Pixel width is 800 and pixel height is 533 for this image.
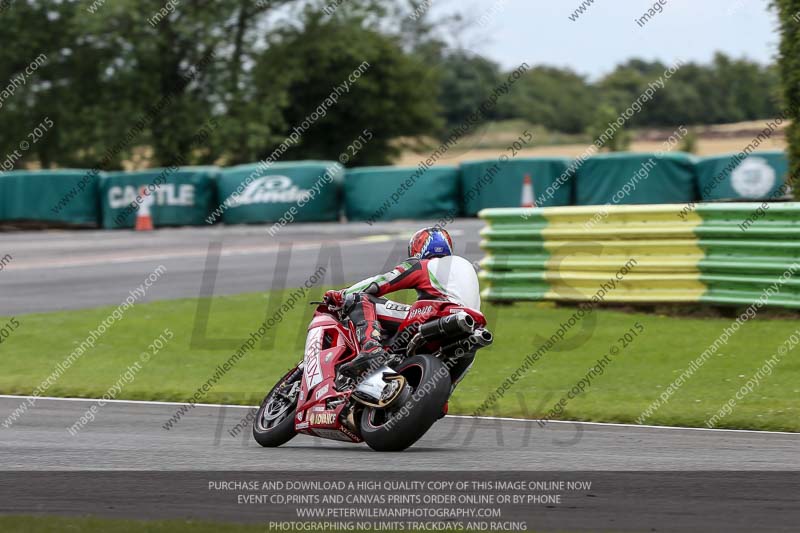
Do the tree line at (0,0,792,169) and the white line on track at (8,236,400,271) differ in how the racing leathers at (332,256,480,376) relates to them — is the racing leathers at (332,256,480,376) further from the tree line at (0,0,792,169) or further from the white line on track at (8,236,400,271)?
the tree line at (0,0,792,169)

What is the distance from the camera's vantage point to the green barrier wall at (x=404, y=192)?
2612 cm

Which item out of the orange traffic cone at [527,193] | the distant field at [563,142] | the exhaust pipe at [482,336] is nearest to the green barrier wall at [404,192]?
the orange traffic cone at [527,193]

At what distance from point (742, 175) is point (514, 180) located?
15.4ft

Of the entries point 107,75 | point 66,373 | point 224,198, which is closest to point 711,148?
point 107,75

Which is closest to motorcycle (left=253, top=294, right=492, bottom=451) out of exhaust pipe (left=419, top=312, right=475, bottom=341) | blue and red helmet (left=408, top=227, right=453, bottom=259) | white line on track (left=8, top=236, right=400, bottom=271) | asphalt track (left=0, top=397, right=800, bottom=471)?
exhaust pipe (left=419, top=312, right=475, bottom=341)

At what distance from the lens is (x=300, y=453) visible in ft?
25.2

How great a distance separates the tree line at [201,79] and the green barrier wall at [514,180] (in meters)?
14.3

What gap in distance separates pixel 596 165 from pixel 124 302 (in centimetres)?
1134

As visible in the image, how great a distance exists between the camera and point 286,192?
88.5 feet

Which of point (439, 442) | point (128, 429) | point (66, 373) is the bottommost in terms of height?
point (66, 373)

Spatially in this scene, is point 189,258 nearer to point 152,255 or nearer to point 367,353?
point 152,255

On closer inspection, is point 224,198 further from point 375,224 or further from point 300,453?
point 300,453

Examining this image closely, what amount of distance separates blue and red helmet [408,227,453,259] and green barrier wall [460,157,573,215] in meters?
17.0

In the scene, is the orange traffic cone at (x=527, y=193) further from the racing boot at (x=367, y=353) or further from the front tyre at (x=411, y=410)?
the front tyre at (x=411, y=410)
